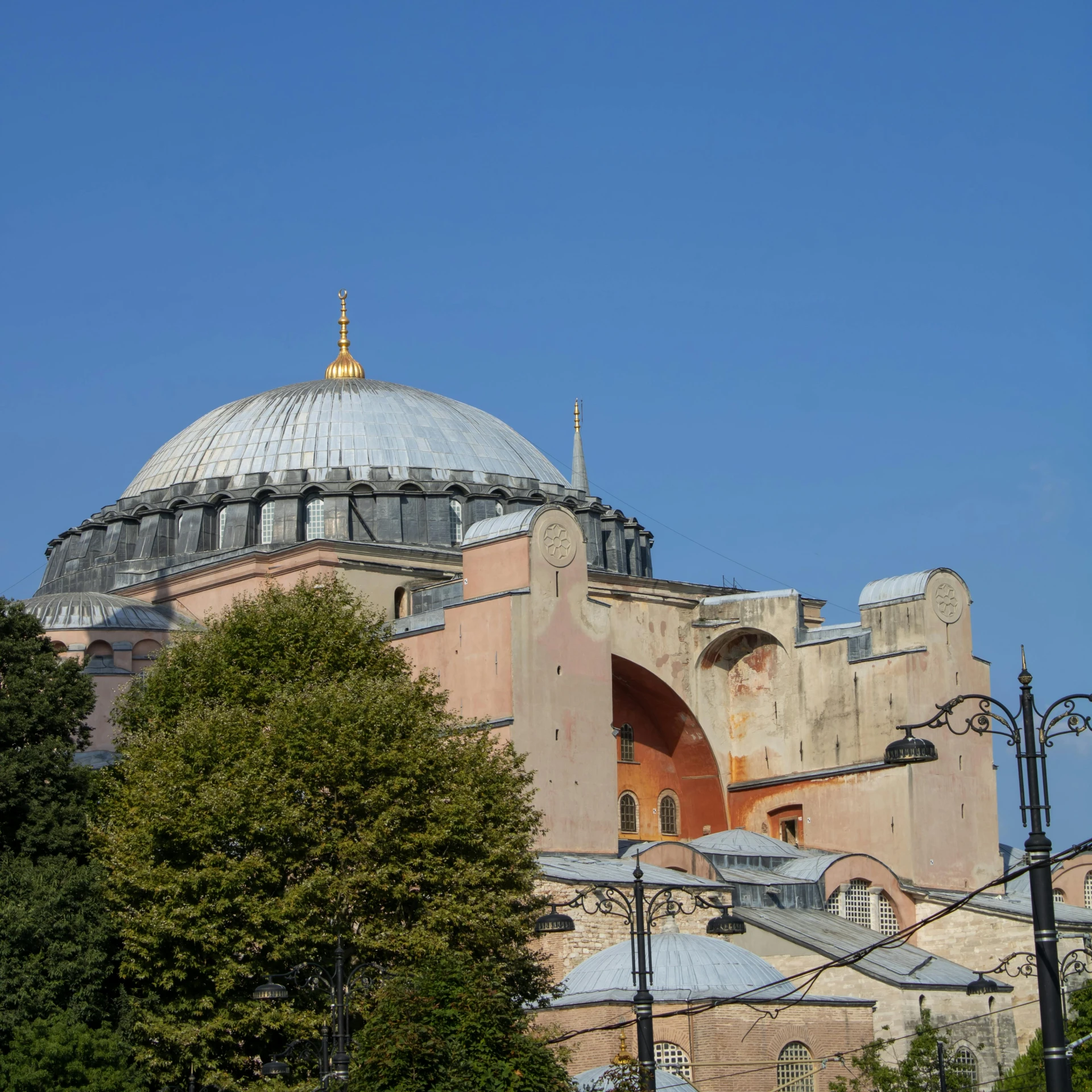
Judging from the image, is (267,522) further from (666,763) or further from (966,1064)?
(966,1064)

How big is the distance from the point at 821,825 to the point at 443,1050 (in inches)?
846

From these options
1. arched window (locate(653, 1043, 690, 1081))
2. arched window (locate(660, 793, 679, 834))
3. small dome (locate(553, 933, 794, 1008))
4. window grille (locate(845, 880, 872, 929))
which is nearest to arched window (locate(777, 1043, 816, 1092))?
small dome (locate(553, 933, 794, 1008))

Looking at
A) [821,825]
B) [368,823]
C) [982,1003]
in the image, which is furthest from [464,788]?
[821,825]

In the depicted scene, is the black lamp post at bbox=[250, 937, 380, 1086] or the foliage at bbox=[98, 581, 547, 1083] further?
the foliage at bbox=[98, 581, 547, 1083]

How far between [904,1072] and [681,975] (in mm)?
3471

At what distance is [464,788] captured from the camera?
2725 centimetres

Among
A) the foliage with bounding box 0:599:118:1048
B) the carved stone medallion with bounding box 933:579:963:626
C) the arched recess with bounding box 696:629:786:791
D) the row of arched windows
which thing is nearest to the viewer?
the foliage with bounding box 0:599:118:1048

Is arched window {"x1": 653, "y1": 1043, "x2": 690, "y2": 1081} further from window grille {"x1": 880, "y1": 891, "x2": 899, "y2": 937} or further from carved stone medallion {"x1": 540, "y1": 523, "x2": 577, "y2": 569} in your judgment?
window grille {"x1": 880, "y1": 891, "x2": 899, "y2": 937}

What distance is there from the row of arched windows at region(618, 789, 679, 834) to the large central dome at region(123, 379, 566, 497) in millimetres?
8733

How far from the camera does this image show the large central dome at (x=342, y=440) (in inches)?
1839

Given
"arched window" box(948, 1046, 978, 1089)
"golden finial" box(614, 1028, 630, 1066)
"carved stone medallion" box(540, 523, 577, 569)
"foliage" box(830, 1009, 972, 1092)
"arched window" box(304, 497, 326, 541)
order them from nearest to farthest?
"golden finial" box(614, 1028, 630, 1066), "foliage" box(830, 1009, 972, 1092), "arched window" box(948, 1046, 978, 1089), "carved stone medallion" box(540, 523, 577, 569), "arched window" box(304, 497, 326, 541)

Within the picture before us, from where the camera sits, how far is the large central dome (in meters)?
46.7

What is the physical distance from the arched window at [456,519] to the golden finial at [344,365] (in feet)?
25.3

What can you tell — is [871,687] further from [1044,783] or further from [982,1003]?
[1044,783]
